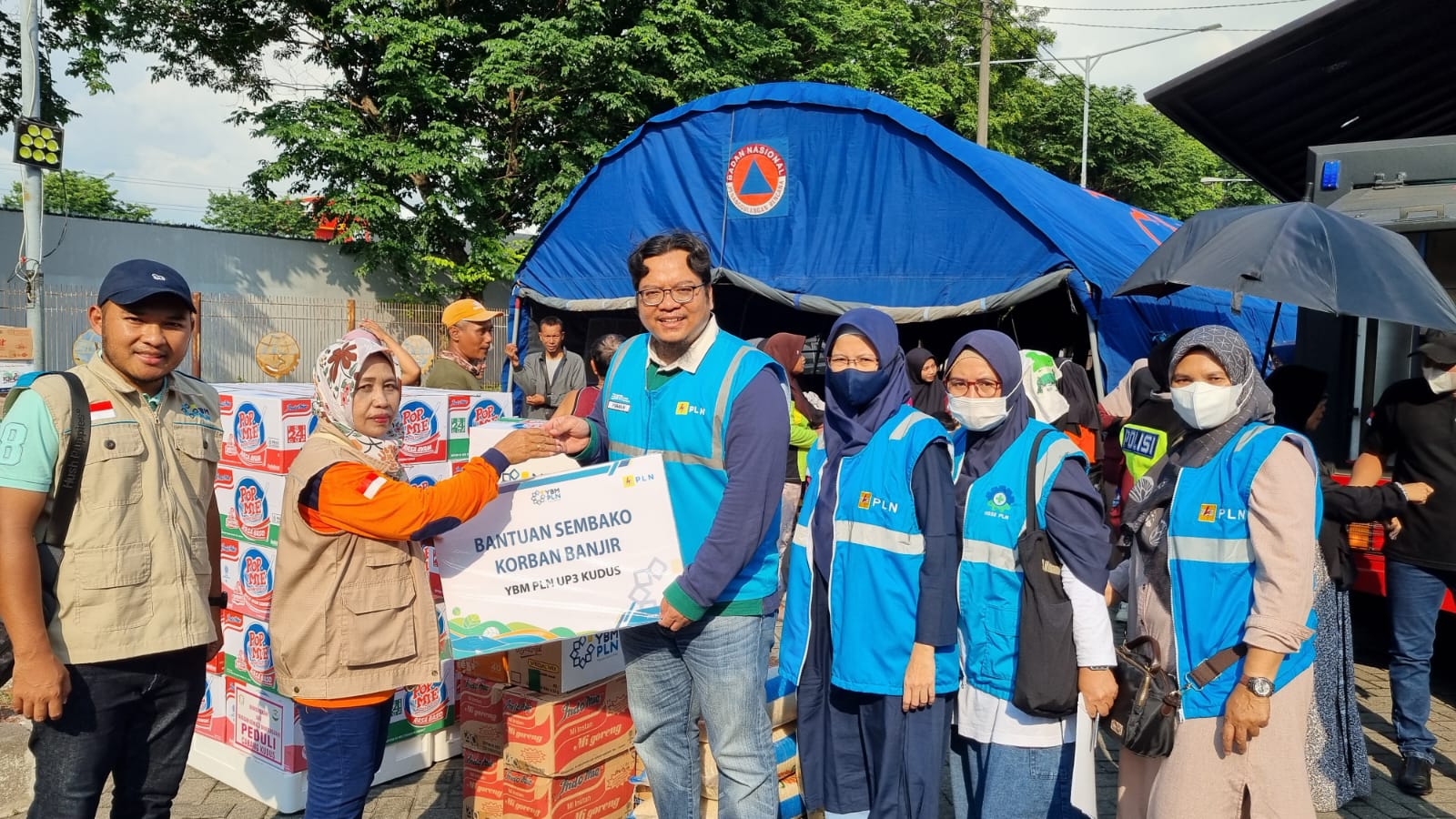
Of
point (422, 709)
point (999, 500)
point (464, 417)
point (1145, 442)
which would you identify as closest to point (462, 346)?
point (464, 417)

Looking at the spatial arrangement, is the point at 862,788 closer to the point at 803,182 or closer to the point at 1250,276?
the point at 1250,276

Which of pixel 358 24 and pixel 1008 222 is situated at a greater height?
pixel 358 24

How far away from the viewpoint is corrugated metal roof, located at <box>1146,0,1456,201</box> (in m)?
6.64

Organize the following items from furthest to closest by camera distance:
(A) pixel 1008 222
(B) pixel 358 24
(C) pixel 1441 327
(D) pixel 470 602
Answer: (B) pixel 358 24, (A) pixel 1008 222, (C) pixel 1441 327, (D) pixel 470 602

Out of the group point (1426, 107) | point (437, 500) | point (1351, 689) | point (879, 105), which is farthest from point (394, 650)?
point (1426, 107)

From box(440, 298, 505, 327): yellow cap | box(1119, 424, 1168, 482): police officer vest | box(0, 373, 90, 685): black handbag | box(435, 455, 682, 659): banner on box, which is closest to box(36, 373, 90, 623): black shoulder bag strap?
box(0, 373, 90, 685): black handbag

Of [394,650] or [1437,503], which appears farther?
[1437,503]

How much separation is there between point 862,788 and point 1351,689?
2360mm

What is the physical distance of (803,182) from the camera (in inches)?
383

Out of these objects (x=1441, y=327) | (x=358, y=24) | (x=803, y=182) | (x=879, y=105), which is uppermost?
(x=358, y=24)

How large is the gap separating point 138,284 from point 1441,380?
16.2ft

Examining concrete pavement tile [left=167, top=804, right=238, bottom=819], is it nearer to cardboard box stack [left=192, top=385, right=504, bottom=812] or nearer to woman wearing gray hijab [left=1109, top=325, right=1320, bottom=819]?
cardboard box stack [left=192, top=385, right=504, bottom=812]

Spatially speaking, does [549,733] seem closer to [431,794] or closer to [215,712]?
[431,794]

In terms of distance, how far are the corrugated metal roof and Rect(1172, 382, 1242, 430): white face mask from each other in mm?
5127
